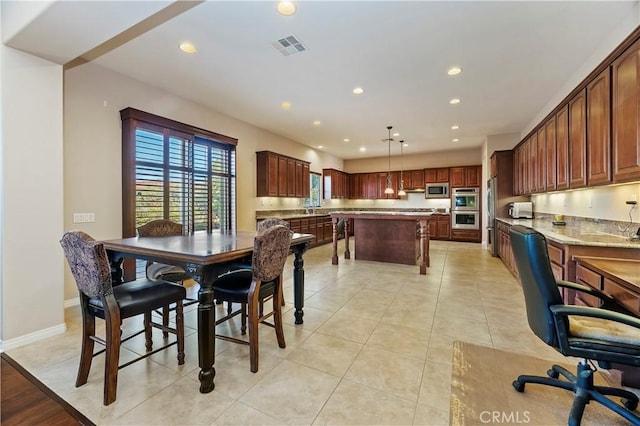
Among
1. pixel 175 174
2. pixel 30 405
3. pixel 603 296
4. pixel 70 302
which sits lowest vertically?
pixel 30 405

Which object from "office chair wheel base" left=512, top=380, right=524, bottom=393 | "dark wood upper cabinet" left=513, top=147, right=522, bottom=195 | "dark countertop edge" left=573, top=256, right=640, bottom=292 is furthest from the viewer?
"dark wood upper cabinet" left=513, top=147, right=522, bottom=195

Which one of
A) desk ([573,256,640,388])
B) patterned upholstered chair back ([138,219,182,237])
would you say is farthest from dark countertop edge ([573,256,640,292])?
patterned upholstered chair back ([138,219,182,237])

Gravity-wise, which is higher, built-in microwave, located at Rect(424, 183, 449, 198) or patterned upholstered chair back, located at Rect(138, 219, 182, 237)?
built-in microwave, located at Rect(424, 183, 449, 198)

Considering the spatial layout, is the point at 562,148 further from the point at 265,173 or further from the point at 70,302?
the point at 70,302

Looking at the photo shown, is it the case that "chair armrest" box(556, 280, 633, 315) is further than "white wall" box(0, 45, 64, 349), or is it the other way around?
A: "white wall" box(0, 45, 64, 349)

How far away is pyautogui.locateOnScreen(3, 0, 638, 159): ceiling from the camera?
92.7 inches

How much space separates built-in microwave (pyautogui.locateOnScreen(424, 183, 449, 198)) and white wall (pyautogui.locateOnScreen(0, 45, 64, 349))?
28.9 ft

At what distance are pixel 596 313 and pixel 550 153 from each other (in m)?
3.41

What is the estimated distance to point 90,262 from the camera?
1.69 m

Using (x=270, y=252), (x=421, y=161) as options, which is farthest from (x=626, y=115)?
(x=421, y=161)

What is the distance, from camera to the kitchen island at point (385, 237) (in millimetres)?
5289

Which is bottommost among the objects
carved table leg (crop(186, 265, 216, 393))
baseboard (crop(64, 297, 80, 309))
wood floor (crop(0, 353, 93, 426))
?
wood floor (crop(0, 353, 93, 426))

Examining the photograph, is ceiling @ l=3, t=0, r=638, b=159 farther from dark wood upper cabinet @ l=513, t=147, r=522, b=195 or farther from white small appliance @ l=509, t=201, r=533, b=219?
white small appliance @ l=509, t=201, r=533, b=219

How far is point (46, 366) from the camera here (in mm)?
2100
